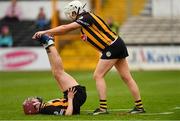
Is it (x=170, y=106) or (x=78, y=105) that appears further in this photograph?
(x=170, y=106)

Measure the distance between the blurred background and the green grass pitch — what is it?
4.11 meters

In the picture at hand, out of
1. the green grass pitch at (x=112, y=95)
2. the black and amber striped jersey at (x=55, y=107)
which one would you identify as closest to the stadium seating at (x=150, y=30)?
the green grass pitch at (x=112, y=95)

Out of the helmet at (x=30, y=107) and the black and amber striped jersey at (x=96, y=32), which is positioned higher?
the black and amber striped jersey at (x=96, y=32)

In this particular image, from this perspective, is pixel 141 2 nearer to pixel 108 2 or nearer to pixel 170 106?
pixel 108 2

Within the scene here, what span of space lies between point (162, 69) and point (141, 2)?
205 inches

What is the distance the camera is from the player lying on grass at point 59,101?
1252cm

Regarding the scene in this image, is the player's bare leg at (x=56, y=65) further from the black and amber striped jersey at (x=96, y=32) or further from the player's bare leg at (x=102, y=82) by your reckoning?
the black and amber striped jersey at (x=96, y=32)

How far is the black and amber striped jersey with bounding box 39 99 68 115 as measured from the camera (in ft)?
41.0

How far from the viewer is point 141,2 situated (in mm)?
Result: 33844

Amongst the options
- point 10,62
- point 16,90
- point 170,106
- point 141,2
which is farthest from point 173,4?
point 170,106

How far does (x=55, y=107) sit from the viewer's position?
1257cm

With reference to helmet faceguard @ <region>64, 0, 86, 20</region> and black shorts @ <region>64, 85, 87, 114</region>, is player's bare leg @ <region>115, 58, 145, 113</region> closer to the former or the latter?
black shorts @ <region>64, 85, 87, 114</region>

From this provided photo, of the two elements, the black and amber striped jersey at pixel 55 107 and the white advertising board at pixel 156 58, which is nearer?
the black and amber striped jersey at pixel 55 107

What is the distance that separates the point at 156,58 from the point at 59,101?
17759 mm
